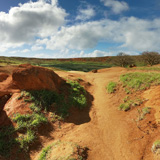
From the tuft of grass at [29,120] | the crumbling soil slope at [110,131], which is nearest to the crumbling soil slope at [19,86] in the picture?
the crumbling soil slope at [110,131]

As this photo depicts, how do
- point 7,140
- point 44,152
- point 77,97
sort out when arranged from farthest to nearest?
point 77,97, point 7,140, point 44,152

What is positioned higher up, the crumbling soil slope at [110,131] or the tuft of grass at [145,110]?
the tuft of grass at [145,110]

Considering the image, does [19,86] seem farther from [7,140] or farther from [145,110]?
[145,110]

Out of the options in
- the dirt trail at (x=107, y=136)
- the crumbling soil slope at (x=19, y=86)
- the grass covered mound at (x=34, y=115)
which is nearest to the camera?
the dirt trail at (x=107, y=136)

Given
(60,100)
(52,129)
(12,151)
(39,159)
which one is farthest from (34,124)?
(60,100)

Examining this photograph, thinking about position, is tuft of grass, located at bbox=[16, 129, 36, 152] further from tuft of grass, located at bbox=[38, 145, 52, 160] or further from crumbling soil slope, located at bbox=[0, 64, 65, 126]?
crumbling soil slope, located at bbox=[0, 64, 65, 126]

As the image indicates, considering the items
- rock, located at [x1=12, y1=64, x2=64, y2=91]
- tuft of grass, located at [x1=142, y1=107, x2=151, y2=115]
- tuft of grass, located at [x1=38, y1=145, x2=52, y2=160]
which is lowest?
tuft of grass, located at [x1=38, y1=145, x2=52, y2=160]

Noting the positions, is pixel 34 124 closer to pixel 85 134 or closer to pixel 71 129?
pixel 71 129

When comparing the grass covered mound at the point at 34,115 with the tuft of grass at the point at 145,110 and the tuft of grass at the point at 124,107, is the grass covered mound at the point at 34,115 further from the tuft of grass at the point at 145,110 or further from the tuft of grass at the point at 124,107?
the tuft of grass at the point at 145,110

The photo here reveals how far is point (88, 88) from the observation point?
11844 mm

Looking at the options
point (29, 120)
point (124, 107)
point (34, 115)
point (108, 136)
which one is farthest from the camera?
point (124, 107)

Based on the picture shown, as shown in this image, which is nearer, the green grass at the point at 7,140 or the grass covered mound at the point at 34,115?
the green grass at the point at 7,140

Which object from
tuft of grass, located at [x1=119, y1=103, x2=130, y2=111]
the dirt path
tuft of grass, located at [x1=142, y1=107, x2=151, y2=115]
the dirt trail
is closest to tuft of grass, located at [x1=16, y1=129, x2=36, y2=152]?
the dirt path

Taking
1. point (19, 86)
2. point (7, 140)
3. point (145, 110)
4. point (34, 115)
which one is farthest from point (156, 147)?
point (19, 86)
